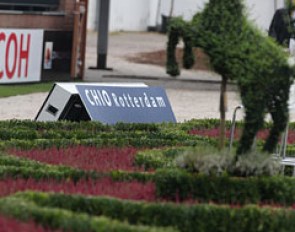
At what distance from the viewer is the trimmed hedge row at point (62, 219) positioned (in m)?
8.08

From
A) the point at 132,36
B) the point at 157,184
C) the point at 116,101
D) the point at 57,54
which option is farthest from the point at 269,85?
the point at 132,36

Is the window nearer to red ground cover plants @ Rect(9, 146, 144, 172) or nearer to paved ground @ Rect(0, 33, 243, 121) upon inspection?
paved ground @ Rect(0, 33, 243, 121)

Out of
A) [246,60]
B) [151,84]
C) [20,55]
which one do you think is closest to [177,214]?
[246,60]

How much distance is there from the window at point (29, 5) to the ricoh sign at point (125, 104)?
900 centimetres

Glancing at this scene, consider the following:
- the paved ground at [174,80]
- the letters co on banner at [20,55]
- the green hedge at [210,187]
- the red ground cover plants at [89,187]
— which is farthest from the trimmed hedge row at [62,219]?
the letters co on banner at [20,55]

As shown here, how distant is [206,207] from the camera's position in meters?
9.34

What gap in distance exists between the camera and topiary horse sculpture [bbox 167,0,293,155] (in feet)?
34.0

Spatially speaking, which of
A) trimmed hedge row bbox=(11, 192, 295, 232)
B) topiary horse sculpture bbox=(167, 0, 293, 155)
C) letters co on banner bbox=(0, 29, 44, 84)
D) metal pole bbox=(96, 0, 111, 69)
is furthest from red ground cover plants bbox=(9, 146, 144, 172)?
metal pole bbox=(96, 0, 111, 69)

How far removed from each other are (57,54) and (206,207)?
17.6 meters

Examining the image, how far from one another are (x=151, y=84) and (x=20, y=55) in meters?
3.71

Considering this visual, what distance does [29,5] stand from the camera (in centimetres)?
2616

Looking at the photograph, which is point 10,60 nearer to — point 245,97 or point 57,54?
point 57,54

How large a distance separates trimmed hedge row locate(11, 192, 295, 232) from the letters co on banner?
48.9 ft

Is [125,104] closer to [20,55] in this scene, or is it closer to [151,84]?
[20,55]
